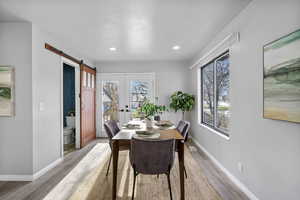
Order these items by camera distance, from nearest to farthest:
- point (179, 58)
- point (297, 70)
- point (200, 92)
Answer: point (297, 70) → point (200, 92) → point (179, 58)

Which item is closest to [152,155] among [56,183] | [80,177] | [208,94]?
[80,177]

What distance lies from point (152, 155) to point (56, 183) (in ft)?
5.58

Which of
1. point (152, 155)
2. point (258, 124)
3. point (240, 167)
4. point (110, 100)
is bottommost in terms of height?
point (240, 167)

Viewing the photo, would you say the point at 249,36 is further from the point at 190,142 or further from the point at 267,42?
the point at 190,142

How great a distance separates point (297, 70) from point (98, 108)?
502 centimetres

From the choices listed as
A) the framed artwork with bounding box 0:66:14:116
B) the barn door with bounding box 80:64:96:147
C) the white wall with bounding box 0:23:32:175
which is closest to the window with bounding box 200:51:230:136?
the barn door with bounding box 80:64:96:147

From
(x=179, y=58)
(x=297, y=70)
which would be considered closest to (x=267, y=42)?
(x=297, y=70)

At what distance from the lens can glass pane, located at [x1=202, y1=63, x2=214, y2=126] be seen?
3.83 metres

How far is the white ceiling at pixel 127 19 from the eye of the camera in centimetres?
217

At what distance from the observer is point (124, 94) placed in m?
5.49

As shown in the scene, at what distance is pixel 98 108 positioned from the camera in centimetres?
551

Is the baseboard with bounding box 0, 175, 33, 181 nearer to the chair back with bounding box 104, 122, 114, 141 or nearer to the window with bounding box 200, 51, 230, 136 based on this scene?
the chair back with bounding box 104, 122, 114, 141

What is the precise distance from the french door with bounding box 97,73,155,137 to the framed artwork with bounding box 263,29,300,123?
387 cm

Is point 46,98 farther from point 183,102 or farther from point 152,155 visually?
point 183,102
